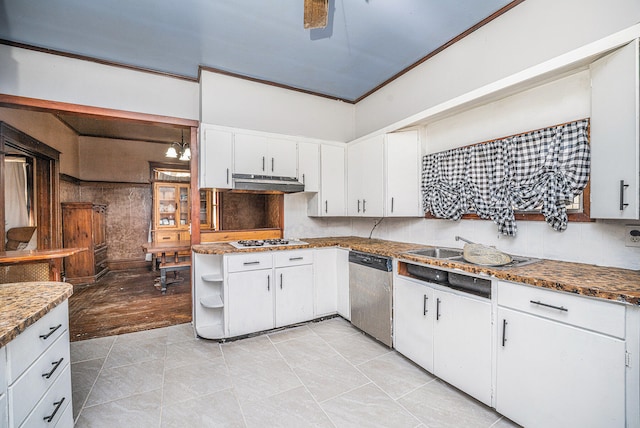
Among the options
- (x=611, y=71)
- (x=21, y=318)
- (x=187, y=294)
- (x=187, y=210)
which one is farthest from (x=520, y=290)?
(x=187, y=210)

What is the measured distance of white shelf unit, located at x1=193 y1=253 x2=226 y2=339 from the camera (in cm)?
278

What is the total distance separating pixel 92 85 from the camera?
2.79 m

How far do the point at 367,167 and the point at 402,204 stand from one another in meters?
0.62

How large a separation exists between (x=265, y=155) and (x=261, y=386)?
2229 mm

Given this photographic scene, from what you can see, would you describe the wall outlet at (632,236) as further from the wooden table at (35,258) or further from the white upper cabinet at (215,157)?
the wooden table at (35,258)

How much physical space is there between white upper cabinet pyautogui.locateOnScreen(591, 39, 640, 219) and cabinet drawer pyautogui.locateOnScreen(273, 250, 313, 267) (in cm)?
230

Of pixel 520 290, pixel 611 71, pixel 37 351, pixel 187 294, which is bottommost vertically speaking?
pixel 187 294

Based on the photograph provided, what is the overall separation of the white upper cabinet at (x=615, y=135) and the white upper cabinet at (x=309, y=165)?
2.44m

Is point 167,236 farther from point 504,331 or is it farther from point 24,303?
point 504,331

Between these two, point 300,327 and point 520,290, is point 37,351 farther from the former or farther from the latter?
point 520,290

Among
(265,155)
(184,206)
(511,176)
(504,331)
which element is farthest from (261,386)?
(184,206)

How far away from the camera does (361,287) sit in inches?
110

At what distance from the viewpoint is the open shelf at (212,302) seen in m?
2.68

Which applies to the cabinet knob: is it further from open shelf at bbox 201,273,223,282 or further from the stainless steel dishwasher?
open shelf at bbox 201,273,223,282
